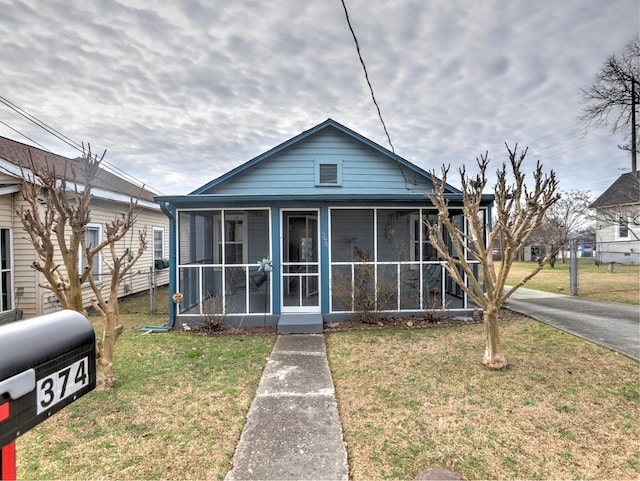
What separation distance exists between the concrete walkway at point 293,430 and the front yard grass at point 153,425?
15cm

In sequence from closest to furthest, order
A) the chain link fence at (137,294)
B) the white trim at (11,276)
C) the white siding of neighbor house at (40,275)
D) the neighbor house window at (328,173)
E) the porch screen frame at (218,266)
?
the porch screen frame at (218,266) < the white trim at (11,276) < the white siding of neighbor house at (40,275) < the chain link fence at (137,294) < the neighbor house window at (328,173)

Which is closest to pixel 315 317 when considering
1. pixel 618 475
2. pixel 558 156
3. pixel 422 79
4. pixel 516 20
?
pixel 618 475

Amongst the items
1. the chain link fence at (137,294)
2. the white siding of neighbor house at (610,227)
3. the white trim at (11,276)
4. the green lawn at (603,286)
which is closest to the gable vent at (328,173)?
the chain link fence at (137,294)

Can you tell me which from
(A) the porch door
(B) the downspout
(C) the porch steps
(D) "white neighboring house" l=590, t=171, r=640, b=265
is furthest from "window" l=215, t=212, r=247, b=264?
(D) "white neighboring house" l=590, t=171, r=640, b=265

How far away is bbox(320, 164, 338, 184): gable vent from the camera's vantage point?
9.92 metres

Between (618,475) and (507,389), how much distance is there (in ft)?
4.79

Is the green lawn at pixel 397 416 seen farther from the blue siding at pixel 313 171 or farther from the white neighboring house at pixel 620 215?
the white neighboring house at pixel 620 215

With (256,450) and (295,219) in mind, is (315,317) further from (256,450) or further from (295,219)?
(256,450)

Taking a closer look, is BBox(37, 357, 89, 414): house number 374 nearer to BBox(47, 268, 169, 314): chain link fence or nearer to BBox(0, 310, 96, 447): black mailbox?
BBox(0, 310, 96, 447): black mailbox

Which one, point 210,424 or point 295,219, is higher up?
point 295,219

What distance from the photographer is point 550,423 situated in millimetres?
3180

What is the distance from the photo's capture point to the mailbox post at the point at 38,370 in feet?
2.97

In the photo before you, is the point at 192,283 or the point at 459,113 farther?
the point at 459,113

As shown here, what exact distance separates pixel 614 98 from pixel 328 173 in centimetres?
2060
